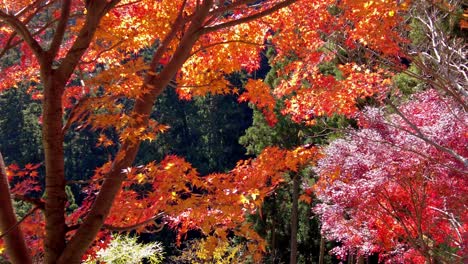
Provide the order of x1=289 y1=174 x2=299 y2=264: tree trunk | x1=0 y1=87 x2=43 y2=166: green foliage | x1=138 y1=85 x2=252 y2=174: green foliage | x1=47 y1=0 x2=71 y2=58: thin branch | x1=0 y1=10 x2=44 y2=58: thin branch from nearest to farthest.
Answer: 1. x1=0 y1=10 x2=44 y2=58: thin branch
2. x1=47 y1=0 x2=71 y2=58: thin branch
3. x1=289 y1=174 x2=299 y2=264: tree trunk
4. x1=138 y1=85 x2=252 y2=174: green foliage
5. x1=0 y1=87 x2=43 y2=166: green foliage

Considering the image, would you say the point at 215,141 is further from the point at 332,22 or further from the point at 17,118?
the point at 332,22

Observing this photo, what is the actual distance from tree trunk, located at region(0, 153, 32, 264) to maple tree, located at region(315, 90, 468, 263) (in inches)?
143

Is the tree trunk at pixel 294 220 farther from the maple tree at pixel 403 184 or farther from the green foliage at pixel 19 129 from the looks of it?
the green foliage at pixel 19 129

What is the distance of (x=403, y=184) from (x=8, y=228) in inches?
196

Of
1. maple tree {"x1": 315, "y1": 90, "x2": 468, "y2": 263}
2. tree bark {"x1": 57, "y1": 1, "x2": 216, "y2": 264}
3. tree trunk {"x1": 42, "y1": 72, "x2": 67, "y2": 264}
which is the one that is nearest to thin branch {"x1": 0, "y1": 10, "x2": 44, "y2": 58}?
tree trunk {"x1": 42, "y1": 72, "x2": 67, "y2": 264}

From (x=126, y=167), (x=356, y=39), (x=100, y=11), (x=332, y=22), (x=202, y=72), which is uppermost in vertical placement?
(x=332, y=22)

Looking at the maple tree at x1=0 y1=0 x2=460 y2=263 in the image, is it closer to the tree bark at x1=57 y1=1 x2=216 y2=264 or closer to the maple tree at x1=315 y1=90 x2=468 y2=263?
the tree bark at x1=57 y1=1 x2=216 y2=264

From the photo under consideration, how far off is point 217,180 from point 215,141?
2233 cm

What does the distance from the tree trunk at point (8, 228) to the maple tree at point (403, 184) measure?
3.64m

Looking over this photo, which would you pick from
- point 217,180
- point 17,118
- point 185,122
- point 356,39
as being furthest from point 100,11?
point 17,118

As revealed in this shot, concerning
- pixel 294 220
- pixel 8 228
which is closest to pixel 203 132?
pixel 294 220

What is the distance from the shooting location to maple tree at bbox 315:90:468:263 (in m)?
6.01

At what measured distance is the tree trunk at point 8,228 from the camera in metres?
2.75

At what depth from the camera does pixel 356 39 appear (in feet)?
17.6
